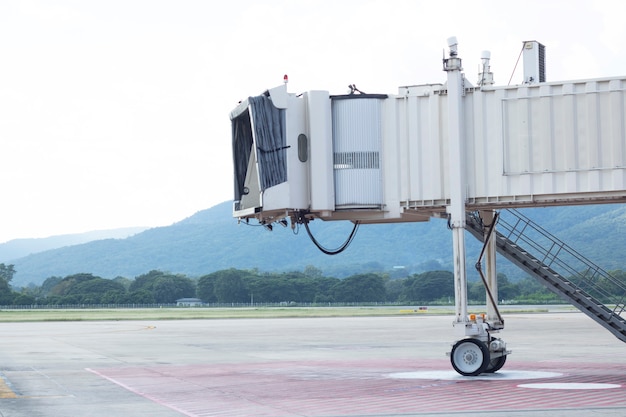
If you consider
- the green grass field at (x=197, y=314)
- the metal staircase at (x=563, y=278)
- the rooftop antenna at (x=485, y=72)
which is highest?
the rooftop antenna at (x=485, y=72)

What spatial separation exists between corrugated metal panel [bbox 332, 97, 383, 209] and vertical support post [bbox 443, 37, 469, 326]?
2026 mm

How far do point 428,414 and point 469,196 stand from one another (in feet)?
27.2

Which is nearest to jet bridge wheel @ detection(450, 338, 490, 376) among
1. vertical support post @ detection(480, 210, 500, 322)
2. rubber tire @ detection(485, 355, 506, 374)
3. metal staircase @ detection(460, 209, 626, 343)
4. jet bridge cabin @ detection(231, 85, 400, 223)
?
rubber tire @ detection(485, 355, 506, 374)

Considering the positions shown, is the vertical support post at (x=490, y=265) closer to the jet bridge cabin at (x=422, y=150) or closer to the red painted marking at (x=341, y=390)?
the jet bridge cabin at (x=422, y=150)

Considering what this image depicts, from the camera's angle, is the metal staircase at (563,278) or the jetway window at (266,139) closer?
the jetway window at (266,139)

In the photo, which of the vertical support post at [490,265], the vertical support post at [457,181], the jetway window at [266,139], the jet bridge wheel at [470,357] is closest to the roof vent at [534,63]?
the vertical support post at [457,181]

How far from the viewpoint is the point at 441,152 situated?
26203 millimetres

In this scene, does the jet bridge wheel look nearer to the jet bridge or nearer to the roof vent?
the jet bridge

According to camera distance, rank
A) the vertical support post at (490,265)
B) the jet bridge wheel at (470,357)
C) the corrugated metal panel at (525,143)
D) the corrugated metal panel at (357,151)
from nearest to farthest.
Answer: the corrugated metal panel at (525,143) < the corrugated metal panel at (357,151) < the jet bridge wheel at (470,357) < the vertical support post at (490,265)

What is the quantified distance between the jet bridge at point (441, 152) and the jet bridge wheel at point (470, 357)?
3 centimetres

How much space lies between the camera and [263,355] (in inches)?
1581

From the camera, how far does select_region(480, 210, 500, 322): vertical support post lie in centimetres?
2819

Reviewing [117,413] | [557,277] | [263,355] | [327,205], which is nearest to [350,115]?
[327,205]

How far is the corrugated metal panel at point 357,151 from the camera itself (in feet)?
85.7
